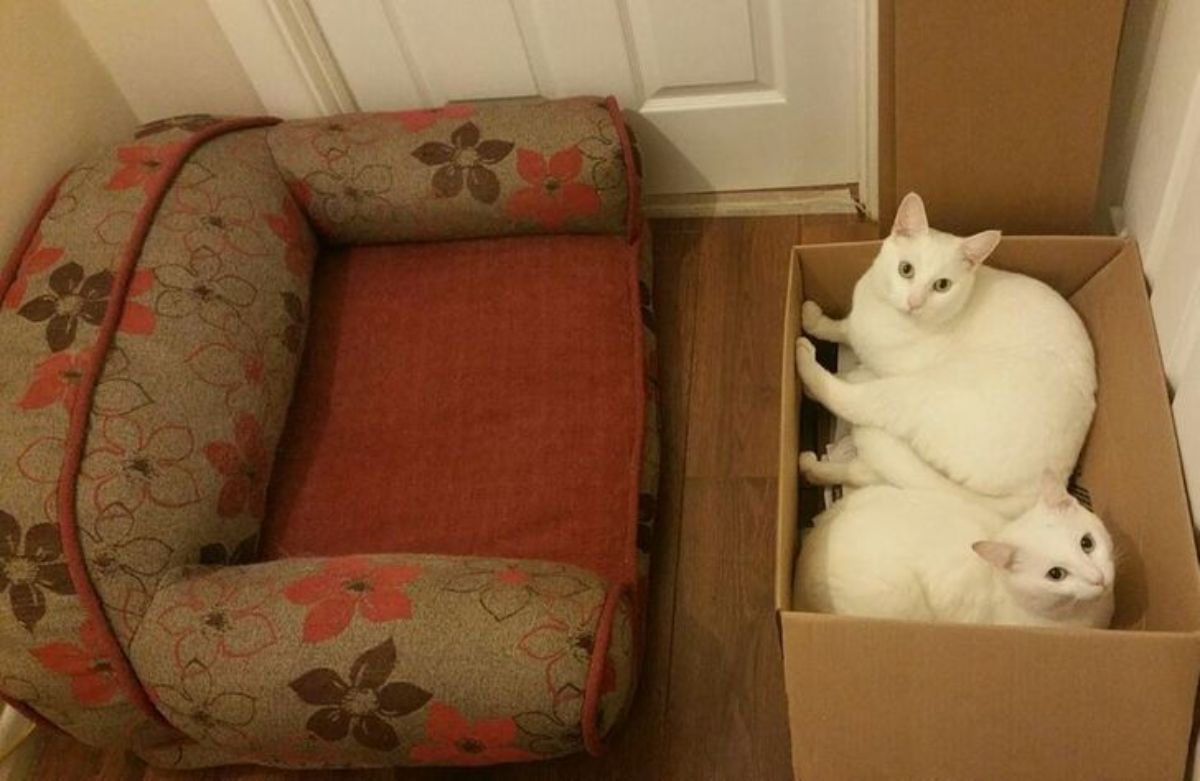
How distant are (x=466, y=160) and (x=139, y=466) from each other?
2.03ft

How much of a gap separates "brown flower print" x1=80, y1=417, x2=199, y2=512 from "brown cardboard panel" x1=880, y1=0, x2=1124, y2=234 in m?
0.97

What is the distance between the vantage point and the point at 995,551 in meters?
0.96

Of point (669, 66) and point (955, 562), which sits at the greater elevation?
point (669, 66)

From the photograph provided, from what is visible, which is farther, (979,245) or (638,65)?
(638,65)

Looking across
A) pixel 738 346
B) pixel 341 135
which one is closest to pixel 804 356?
pixel 738 346

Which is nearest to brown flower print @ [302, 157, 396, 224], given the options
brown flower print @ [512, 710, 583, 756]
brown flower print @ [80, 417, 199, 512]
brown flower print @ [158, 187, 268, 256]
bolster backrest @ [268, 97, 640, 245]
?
bolster backrest @ [268, 97, 640, 245]

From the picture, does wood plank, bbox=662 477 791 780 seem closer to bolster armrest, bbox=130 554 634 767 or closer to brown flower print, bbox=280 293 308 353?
bolster armrest, bbox=130 554 634 767

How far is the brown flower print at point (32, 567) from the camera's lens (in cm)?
109

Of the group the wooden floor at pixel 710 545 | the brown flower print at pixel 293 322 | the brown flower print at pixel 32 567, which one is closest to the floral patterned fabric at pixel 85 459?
the brown flower print at pixel 32 567

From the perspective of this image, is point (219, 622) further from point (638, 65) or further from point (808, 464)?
point (638, 65)

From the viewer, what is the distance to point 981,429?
112 cm

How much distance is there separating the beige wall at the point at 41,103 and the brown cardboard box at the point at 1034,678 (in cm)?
111

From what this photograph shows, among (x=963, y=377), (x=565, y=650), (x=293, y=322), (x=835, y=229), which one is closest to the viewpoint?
(x=565, y=650)

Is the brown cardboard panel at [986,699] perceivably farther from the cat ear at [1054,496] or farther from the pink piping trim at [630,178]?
the pink piping trim at [630,178]
